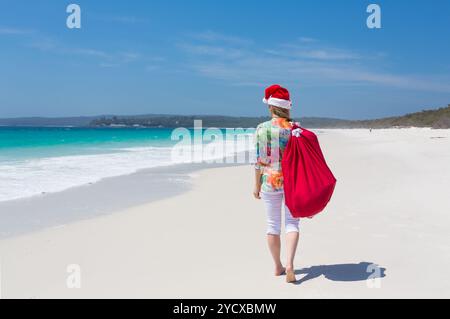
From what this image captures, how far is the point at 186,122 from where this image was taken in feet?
623

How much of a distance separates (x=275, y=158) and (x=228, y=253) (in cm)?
144

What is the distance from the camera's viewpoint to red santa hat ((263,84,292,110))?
4.04 metres

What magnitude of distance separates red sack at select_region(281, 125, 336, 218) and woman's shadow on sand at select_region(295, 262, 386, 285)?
29.1 inches

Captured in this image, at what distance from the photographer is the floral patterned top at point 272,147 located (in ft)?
13.1

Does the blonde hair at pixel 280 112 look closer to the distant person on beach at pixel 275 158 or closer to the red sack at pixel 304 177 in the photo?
the distant person on beach at pixel 275 158

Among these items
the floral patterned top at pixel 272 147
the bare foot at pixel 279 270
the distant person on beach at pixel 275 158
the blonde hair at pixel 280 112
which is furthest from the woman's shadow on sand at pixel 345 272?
the blonde hair at pixel 280 112

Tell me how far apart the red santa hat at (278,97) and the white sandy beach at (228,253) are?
1615mm

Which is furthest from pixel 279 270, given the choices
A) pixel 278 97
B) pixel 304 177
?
pixel 278 97

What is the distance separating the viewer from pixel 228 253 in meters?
4.92

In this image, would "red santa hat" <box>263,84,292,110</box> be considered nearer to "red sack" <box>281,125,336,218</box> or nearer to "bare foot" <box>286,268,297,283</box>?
"red sack" <box>281,125,336,218</box>

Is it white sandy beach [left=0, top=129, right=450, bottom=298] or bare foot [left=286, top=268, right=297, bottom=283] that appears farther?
bare foot [left=286, top=268, right=297, bottom=283]

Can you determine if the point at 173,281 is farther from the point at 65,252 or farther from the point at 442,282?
the point at 442,282

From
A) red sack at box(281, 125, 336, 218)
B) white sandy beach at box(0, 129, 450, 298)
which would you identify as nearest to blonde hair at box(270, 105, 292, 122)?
red sack at box(281, 125, 336, 218)

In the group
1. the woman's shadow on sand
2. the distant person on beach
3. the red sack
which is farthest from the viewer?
the woman's shadow on sand
